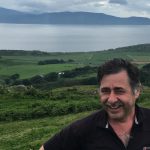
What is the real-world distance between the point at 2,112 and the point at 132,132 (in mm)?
16865

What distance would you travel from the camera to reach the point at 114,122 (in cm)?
412

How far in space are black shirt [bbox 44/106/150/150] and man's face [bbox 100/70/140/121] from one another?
15 centimetres

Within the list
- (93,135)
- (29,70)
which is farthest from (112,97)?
(29,70)

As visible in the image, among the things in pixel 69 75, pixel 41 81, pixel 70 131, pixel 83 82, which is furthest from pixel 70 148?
pixel 69 75

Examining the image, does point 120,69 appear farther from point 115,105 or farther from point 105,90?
point 115,105

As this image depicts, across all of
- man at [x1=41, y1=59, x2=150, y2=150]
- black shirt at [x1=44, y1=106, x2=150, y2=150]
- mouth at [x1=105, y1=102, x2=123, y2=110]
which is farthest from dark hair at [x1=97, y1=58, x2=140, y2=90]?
black shirt at [x1=44, y1=106, x2=150, y2=150]

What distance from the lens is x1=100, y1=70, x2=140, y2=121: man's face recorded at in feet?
13.1

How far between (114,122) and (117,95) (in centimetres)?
29

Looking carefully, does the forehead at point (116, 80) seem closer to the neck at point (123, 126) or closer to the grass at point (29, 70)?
the neck at point (123, 126)

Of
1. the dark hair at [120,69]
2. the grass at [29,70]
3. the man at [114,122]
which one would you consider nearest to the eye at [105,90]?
the man at [114,122]

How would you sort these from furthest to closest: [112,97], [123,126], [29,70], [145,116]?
[29,70] < [145,116] < [123,126] < [112,97]

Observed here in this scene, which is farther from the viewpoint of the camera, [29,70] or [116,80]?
[29,70]

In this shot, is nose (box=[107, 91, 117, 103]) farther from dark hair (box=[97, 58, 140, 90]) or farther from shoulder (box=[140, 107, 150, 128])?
shoulder (box=[140, 107, 150, 128])

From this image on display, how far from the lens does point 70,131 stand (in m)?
4.14
